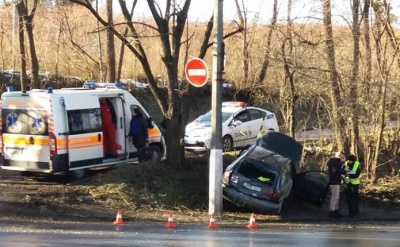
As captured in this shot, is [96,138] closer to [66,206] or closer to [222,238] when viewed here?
[66,206]

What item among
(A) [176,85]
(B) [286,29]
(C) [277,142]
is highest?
(B) [286,29]

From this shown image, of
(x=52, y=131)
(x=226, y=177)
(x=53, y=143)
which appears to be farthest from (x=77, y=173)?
(x=226, y=177)

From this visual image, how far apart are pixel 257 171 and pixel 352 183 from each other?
280cm

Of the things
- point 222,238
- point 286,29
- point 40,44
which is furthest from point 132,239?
point 40,44

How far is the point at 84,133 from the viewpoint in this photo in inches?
695

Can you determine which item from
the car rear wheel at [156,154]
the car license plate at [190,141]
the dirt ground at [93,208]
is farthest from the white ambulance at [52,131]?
the car license plate at [190,141]

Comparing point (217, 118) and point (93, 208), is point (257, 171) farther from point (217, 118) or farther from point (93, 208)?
point (93, 208)

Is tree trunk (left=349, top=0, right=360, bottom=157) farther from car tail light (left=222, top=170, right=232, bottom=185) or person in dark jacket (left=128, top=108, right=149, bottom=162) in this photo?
person in dark jacket (left=128, top=108, right=149, bottom=162)

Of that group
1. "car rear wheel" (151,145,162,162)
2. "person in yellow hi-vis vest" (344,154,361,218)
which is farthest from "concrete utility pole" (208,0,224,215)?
"car rear wheel" (151,145,162,162)

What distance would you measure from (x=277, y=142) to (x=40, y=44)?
61.8 feet

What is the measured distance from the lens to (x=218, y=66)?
15914mm

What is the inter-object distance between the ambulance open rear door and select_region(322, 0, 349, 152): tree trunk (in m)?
7.19

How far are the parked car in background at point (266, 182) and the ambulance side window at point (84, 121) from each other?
3440mm

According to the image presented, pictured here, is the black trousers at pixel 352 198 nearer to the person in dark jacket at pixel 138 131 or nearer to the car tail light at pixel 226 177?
the car tail light at pixel 226 177
